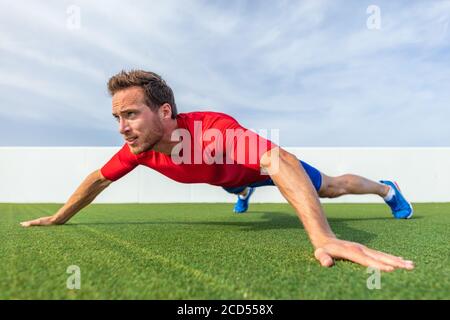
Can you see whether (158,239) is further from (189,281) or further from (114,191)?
(114,191)

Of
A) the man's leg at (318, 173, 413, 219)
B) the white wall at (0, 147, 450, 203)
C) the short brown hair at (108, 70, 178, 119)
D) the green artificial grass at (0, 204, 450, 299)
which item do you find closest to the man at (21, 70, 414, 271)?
the short brown hair at (108, 70, 178, 119)

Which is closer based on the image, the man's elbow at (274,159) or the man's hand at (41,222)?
the man's elbow at (274,159)

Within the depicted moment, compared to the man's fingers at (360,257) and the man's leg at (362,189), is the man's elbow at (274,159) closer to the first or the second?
the man's fingers at (360,257)

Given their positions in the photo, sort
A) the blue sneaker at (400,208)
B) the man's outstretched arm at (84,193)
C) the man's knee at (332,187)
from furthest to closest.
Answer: the blue sneaker at (400,208) → the man's knee at (332,187) → the man's outstretched arm at (84,193)

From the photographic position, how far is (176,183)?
8.71m

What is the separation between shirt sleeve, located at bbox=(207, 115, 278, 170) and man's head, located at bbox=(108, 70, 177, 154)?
401mm

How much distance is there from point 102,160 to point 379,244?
778 centimetres

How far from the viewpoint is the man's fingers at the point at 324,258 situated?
133 cm

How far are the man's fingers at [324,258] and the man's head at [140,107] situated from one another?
1.13 m

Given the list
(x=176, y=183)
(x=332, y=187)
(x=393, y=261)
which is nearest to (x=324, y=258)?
(x=393, y=261)

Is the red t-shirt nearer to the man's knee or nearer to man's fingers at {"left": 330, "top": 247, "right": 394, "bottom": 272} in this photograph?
man's fingers at {"left": 330, "top": 247, "right": 394, "bottom": 272}

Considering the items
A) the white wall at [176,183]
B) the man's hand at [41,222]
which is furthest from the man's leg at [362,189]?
the white wall at [176,183]

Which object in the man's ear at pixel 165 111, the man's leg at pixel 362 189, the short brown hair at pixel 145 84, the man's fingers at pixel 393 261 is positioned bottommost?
the man's fingers at pixel 393 261
